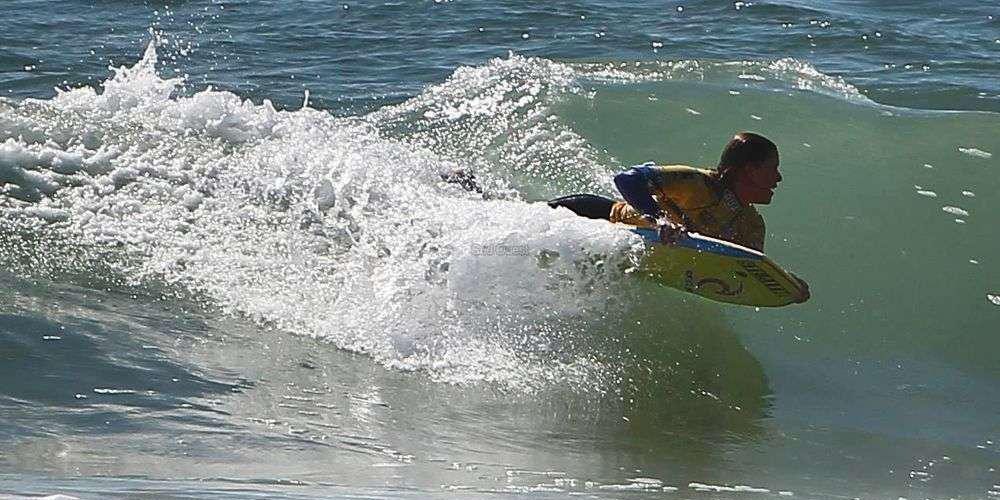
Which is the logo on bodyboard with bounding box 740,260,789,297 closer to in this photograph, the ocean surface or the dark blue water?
the ocean surface

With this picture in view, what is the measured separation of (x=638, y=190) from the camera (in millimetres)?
6793

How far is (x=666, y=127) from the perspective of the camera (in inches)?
435

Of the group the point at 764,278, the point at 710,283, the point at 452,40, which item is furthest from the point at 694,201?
the point at 452,40

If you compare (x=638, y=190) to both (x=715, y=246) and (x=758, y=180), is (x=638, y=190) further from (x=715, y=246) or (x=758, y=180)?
(x=758, y=180)

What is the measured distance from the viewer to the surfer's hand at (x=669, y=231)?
Result: 6.67 metres

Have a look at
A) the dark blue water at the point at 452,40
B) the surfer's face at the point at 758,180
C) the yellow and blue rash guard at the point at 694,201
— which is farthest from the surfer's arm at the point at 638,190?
the dark blue water at the point at 452,40

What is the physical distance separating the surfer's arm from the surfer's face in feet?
1.40

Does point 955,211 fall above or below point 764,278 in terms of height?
below

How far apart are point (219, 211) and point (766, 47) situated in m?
7.73

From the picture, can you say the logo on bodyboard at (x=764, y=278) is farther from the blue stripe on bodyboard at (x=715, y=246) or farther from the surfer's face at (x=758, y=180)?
the surfer's face at (x=758, y=180)

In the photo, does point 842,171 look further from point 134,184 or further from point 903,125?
point 134,184

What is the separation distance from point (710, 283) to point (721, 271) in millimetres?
113

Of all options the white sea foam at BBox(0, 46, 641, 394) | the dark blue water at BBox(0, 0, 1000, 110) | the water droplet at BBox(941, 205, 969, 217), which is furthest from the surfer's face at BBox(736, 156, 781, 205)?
the dark blue water at BBox(0, 0, 1000, 110)

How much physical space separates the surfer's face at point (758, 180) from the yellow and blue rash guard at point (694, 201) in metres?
0.12
